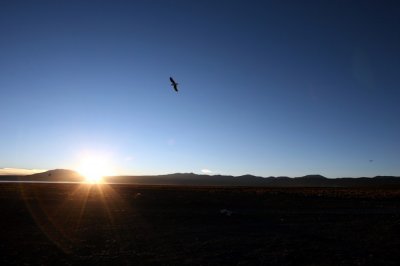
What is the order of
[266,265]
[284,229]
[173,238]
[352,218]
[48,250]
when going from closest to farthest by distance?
[266,265]
[48,250]
[173,238]
[284,229]
[352,218]

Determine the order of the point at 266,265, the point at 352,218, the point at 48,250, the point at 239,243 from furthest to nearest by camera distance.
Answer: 1. the point at 352,218
2. the point at 239,243
3. the point at 48,250
4. the point at 266,265

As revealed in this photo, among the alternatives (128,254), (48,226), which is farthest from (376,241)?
(48,226)

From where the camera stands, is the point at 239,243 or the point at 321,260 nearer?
the point at 321,260

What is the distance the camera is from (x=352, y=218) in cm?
2638

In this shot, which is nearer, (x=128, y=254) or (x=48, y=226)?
(x=128, y=254)

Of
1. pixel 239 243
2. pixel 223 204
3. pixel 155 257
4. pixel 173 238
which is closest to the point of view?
pixel 155 257

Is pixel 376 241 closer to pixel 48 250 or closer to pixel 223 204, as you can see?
pixel 48 250

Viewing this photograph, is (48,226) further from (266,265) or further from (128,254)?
(266,265)

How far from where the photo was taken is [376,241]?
1744 centimetres

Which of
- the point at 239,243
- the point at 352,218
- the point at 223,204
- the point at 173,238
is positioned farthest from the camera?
the point at 223,204

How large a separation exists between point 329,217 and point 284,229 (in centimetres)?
689

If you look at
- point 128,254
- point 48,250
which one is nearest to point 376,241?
point 128,254

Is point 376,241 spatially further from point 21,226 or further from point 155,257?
point 21,226

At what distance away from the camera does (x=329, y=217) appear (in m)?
26.9
